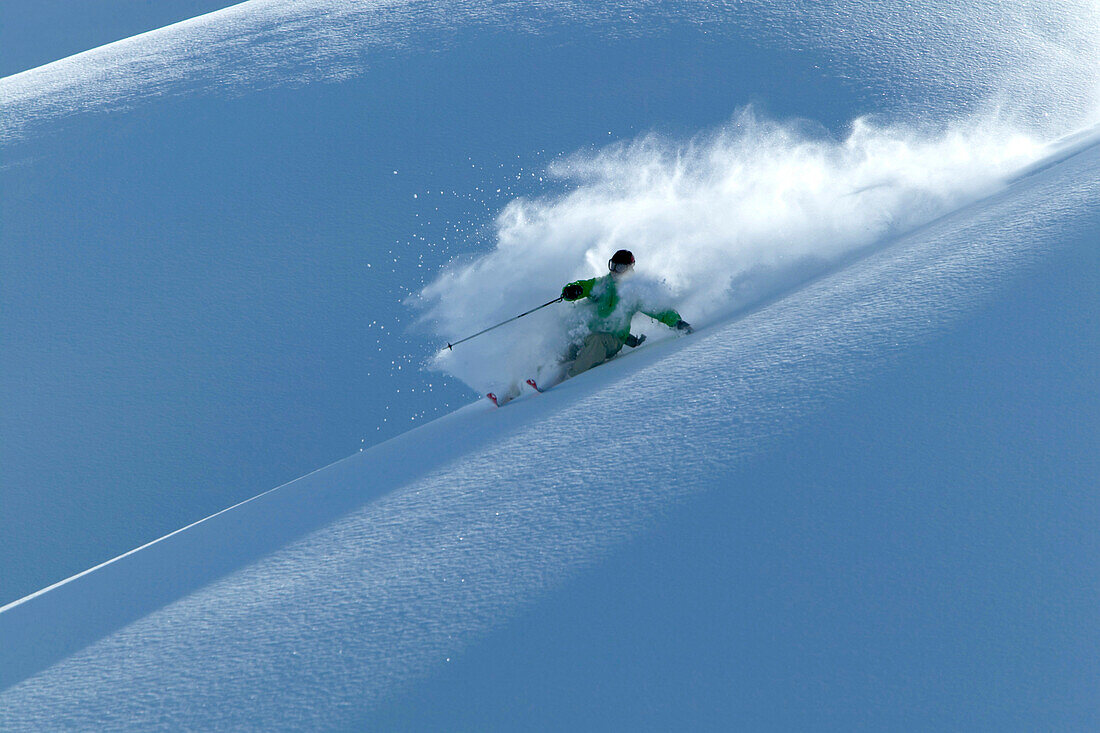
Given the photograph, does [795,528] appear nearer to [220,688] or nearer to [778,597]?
[778,597]

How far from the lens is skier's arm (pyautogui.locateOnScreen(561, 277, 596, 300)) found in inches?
182

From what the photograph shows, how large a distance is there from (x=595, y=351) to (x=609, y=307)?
0.28m

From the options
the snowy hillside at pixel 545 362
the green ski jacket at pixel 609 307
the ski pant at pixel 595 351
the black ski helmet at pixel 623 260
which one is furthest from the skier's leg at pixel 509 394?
the black ski helmet at pixel 623 260

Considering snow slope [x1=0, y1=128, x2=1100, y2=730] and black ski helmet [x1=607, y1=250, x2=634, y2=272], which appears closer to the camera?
snow slope [x1=0, y1=128, x2=1100, y2=730]

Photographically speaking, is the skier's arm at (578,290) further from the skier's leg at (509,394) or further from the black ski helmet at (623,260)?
the skier's leg at (509,394)

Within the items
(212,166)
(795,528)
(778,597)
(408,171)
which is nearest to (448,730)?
(778,597)

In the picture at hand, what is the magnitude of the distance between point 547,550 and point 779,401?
1053mm

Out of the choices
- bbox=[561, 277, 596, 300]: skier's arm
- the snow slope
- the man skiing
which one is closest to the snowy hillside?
the snow slope

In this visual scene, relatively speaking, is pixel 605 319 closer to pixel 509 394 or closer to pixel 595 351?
pixel 595 351

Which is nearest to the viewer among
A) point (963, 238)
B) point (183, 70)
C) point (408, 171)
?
point (963, 238)

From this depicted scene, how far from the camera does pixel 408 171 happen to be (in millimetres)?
6594

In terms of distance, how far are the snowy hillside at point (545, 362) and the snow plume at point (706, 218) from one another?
0.03 metres

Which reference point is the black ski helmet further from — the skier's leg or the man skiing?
the skier's leg

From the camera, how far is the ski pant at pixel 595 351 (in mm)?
4766
